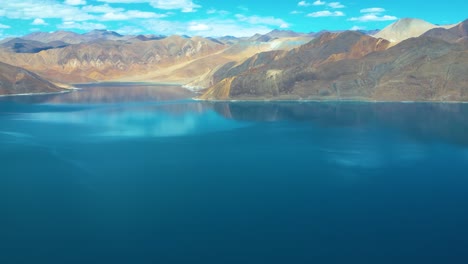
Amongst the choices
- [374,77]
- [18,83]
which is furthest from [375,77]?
[18,83]

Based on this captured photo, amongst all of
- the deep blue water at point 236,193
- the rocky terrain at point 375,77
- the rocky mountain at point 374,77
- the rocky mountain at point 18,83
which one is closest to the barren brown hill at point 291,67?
the rocky terrain at point 375,77

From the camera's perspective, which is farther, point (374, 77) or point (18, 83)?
point (18, 83)

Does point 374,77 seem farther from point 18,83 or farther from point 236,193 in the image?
point 18,83

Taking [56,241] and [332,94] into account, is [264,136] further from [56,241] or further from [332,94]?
[332,94]

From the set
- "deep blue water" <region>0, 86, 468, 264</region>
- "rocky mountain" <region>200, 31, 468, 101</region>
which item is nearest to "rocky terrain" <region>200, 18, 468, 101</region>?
"rocky mountain" <region>200, 31, 468, 101</region>

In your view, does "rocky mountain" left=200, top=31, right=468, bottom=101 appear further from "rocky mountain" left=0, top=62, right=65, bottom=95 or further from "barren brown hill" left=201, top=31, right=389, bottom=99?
"rocky mountain" left=0, top=62, right=65, bottom=95

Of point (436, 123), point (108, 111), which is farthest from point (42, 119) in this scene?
point (436, 123)
